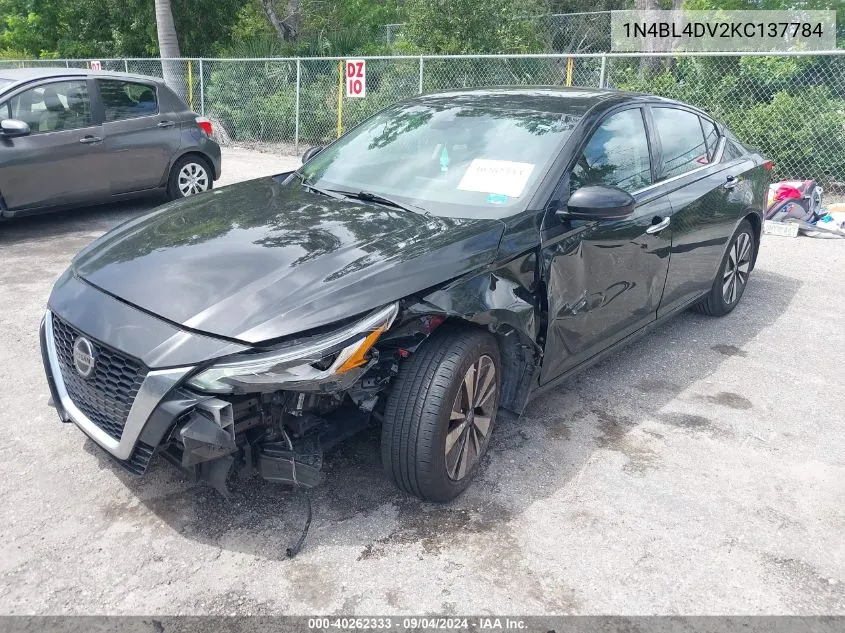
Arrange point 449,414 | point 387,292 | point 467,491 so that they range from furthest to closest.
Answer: point 467,491
point 449,414
point 387,292

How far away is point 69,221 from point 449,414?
6.64 metres

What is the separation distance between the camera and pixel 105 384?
2.75 m

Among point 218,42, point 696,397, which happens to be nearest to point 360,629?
point 696,397

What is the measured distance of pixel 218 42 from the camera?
1998 cm

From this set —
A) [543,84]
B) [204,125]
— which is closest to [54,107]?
[204,125]

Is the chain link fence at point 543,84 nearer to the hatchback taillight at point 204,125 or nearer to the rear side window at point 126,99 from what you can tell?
the hatchback taillight at point 204,125

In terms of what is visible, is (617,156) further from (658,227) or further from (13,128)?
(13,128)

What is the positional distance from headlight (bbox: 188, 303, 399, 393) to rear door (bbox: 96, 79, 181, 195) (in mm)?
6054

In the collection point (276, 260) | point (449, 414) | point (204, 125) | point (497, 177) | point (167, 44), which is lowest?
point (449, 414)

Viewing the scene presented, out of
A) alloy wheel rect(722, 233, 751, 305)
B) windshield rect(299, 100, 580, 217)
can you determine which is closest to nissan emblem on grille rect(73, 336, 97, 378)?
windshield rect(299, 100, 580, 217)

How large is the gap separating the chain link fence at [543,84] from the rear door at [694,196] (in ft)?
10.6

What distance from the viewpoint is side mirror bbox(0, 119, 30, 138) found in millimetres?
6711

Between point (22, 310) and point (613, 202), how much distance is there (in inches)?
165

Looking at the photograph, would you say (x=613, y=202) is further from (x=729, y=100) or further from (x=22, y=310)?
(x=729, y=100)
